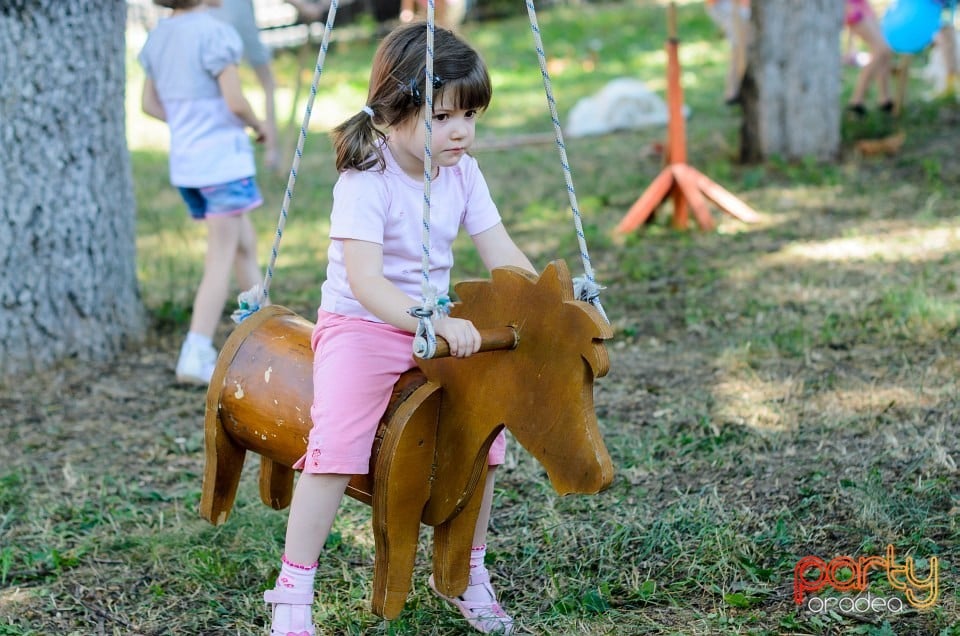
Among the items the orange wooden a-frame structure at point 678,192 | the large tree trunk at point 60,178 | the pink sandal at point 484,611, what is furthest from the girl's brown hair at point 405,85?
the orange wooden a-frame structure at point 678,192

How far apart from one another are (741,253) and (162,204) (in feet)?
14.1

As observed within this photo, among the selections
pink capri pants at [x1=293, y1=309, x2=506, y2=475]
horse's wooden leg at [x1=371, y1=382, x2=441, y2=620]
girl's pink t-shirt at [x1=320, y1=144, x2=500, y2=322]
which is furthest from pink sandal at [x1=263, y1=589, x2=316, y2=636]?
girl's pink t-shirt at [x1=320, y1=144, x2=500, y2=322]

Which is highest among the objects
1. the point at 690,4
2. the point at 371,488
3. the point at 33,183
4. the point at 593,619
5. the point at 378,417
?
the point at 690,4

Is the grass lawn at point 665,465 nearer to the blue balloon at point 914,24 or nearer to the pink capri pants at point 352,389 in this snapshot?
the pink capri pants at point 352,389

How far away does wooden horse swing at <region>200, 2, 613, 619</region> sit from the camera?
2.30m

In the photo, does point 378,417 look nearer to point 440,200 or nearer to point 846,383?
point 440,200

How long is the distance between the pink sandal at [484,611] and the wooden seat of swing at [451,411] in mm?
106

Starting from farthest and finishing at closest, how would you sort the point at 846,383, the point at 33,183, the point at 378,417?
1. the point at 33,183
2. the point at 846,383
3. the point at 378,417

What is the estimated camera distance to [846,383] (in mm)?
4043

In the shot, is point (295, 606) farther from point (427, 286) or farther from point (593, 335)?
point (593, 335)

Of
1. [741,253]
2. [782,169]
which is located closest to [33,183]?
[741,253]

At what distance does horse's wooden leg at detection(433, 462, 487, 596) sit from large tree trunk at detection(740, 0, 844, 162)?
5.90m

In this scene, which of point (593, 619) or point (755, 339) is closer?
point (593, 619)

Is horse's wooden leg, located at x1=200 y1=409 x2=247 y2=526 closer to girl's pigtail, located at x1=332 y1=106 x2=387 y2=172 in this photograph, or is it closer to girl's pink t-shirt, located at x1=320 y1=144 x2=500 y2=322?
girl's pink t-shirt, located at x1=320 y1=144 x2=500 y2=322
